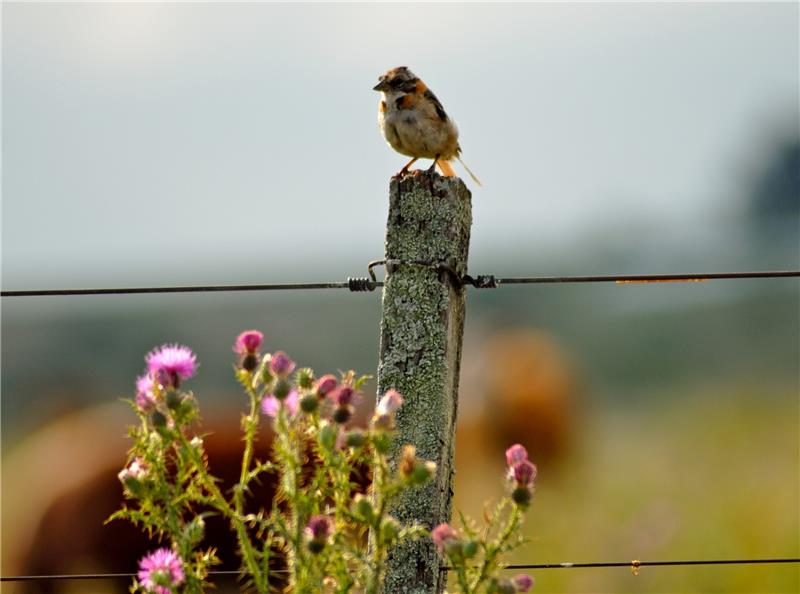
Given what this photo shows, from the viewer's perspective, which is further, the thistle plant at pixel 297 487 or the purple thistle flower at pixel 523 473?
the purple thistle flower at pixel 523 473

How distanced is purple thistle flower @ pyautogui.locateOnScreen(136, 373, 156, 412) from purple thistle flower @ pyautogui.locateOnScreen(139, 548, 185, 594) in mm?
312

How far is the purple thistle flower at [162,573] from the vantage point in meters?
2.59

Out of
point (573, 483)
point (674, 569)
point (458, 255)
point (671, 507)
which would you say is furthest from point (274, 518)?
point (671, 507)

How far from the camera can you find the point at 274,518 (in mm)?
2561

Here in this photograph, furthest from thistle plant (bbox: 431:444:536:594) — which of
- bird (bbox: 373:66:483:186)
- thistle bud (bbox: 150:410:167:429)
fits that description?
bird (bbox: 373:66:483:186)

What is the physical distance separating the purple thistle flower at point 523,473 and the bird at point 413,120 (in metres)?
2.41

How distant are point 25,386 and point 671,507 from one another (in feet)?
104

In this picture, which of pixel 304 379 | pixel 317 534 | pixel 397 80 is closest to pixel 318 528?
pixel 317 534

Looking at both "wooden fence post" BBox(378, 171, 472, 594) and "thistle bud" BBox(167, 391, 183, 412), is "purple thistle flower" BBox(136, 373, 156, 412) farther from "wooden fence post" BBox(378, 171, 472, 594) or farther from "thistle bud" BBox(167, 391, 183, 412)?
"wooden fence post" BBox(378, 171, 472, 594)

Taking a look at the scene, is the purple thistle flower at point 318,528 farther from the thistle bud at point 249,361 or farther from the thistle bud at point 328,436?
the thistle bud at point 249,361

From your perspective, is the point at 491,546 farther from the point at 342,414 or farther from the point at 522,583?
A: the point at 342,414

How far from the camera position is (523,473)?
2.68 meters

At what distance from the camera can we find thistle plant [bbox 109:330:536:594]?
255cm

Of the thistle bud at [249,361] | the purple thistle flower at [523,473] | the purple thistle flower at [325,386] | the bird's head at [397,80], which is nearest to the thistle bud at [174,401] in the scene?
the thistle bud at [249,361]
